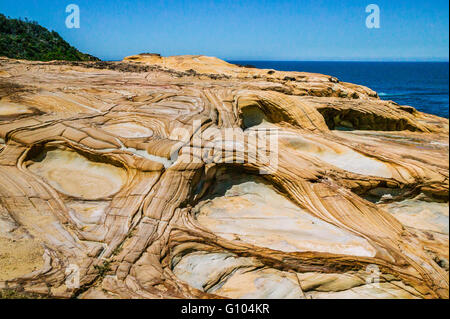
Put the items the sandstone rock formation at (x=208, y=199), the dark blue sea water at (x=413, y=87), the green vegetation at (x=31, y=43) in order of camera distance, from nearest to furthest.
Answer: the sandstone rock formation at (x=208, y=199) < the green vegetation at (x=31, y=43) < the dark blue sea water at (x=413, y=87)

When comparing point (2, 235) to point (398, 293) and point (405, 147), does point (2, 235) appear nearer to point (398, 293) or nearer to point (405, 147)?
point (398, 293)

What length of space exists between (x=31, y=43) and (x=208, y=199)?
2650 cm

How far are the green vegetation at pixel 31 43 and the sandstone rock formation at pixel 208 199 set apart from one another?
16.9m

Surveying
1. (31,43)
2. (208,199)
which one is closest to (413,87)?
(31,43)

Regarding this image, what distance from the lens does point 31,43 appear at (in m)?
25.4

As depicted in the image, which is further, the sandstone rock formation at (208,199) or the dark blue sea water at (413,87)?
the dark blue sea water at (413,87)

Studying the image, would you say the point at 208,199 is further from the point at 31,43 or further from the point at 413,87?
the point at 413,87

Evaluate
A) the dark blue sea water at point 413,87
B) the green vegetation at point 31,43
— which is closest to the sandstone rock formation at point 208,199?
the dark blue sea water at point 413,87

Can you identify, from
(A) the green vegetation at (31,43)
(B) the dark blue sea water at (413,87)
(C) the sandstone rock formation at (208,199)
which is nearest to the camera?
(C) the sandstone rock formation at (208,199)

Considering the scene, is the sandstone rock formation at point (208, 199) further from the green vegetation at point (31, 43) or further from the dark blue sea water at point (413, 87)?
the green vegetation at point (31, 43)

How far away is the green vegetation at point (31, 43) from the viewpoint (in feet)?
76.5
